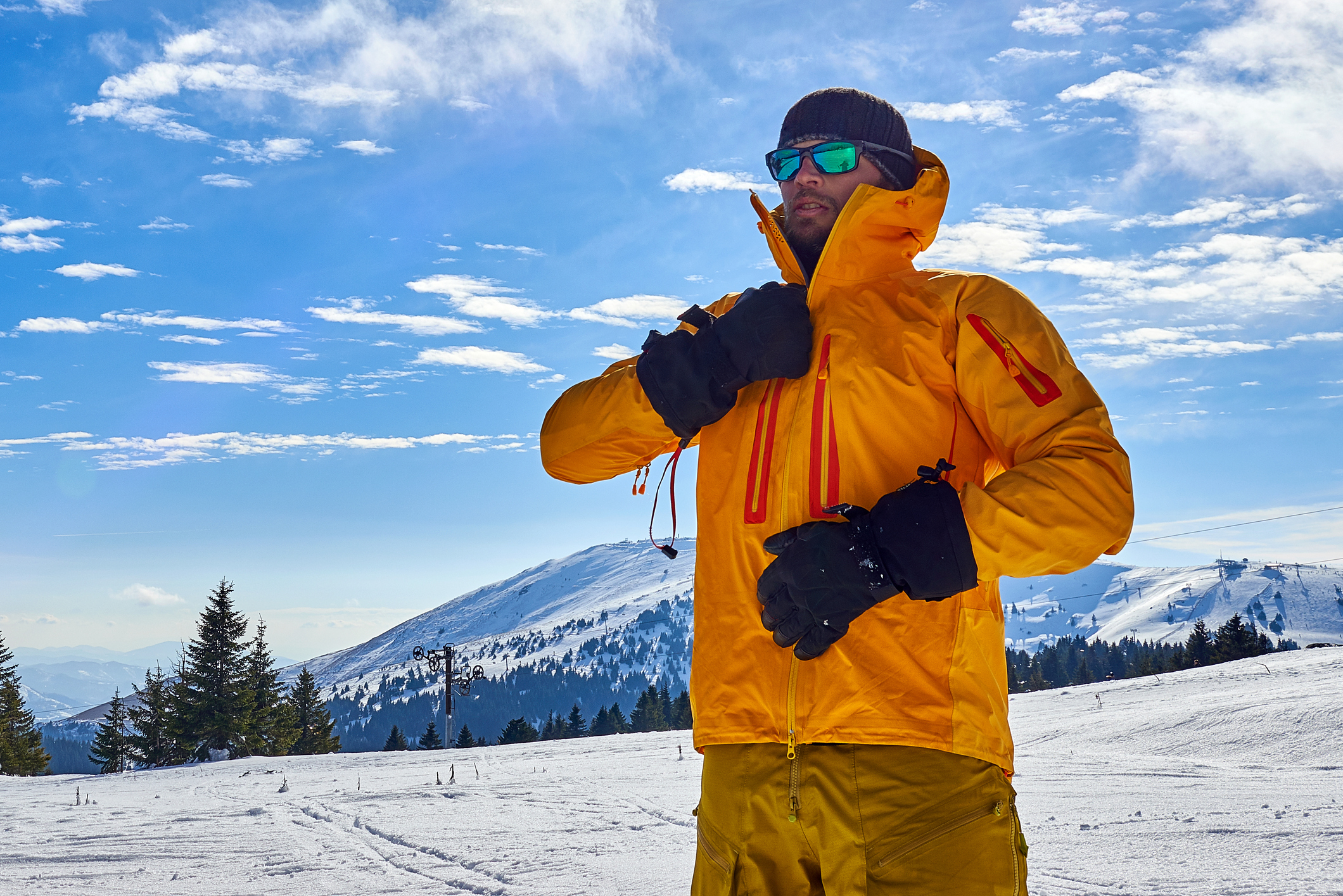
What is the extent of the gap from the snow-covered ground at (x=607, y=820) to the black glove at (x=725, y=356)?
10.3ft

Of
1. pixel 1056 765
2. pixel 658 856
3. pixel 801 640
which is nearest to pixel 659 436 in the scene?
pixel 801 640

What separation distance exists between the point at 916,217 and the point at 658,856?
4145 millimetres

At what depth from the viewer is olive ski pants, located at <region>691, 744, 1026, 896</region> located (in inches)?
69.2

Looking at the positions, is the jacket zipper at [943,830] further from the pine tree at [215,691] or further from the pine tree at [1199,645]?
the pine tree at [1199,645]

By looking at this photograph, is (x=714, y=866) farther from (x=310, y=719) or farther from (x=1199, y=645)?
(x=1199, y=645)

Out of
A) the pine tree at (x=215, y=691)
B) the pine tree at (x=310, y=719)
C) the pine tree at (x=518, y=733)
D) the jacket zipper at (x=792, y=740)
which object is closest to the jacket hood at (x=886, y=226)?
the jacket zipper at (x=792, y=740)

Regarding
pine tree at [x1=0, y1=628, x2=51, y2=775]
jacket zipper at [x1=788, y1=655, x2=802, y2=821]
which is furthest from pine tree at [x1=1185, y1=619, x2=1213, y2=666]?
pine tree at [x1=0, y1=628, x2=51, y2=775]

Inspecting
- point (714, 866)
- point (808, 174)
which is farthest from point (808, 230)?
point (714, 866)

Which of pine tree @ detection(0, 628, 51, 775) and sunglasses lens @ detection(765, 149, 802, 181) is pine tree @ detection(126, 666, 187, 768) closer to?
pine tree @ detection(0, 628, 51, 775)

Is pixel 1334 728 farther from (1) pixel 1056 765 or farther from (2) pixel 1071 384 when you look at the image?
(2) pixel 1071 384

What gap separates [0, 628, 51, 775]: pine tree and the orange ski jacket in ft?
166

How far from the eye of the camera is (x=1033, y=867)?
455cm

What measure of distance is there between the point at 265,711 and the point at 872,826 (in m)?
49.4

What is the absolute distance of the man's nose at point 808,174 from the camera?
7.72 feet
